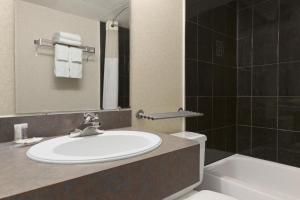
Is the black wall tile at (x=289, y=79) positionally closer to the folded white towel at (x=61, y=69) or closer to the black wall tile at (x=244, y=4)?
the black wall tile at (x=244, y=4)

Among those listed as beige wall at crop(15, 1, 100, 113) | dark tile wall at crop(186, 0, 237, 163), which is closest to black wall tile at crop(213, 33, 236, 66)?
A: dark tile wall at crop(186, 0, 237, 163)

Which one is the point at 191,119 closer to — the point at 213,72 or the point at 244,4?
the point at 213,72

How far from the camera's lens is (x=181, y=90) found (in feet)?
5.66

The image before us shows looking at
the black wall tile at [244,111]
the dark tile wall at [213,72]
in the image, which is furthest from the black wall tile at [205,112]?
the black wall tile at [244,111]

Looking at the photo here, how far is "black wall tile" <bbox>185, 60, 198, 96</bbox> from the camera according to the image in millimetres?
1747

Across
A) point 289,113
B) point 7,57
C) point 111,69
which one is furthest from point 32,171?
point 289,113

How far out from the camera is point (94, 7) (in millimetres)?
1229

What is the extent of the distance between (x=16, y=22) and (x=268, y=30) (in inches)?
Result: 84.9

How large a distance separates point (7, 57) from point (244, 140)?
224 centimetres

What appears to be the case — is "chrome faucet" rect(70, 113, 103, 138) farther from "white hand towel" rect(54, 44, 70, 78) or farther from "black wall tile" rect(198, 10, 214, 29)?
"black wall tile" rect(198, 10, 214, 29)

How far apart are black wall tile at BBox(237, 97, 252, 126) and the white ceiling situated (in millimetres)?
1572

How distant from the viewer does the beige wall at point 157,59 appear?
4.61ft

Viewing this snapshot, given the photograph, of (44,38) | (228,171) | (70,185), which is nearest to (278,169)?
(228,171)

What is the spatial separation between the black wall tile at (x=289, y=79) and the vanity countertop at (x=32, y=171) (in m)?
1.68
